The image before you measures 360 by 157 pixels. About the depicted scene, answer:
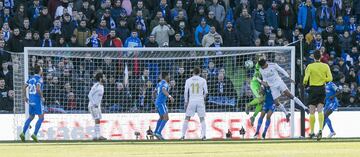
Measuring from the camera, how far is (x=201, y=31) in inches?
1361

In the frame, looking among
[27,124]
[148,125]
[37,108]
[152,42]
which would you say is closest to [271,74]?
[148,125]

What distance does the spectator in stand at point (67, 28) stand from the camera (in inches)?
1328

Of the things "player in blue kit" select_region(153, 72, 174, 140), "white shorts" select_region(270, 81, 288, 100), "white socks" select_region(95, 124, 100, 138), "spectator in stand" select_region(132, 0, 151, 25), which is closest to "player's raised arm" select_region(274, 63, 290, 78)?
"white shorts" select_region(270, 81, 288, 100)

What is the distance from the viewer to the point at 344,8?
123 ft

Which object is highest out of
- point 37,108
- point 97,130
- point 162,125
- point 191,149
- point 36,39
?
point 36,39

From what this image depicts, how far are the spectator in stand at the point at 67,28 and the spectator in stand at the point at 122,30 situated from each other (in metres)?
1.23

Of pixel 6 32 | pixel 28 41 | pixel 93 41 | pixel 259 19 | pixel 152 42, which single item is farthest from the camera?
pixel 259 19

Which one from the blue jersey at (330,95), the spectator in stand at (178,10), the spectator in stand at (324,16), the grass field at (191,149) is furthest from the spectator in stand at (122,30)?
the grass field at (191,149)

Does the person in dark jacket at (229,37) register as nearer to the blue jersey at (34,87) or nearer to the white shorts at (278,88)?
the white shorts at (278,88)

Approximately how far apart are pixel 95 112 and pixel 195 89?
2.45 m

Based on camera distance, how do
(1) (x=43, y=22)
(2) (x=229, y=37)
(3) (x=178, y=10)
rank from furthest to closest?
(3) (x=178, y=10), (2) (x=229, y=37), (1) (x=43, y=22)

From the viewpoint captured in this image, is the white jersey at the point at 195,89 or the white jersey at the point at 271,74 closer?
the white jersey at the point at 271,74

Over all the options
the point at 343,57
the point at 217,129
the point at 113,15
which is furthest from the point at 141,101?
the point at 343,57

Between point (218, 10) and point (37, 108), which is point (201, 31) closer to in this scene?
point (218, 10)
